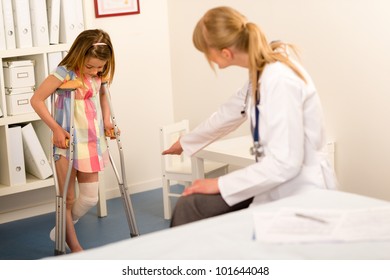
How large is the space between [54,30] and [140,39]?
0.82m

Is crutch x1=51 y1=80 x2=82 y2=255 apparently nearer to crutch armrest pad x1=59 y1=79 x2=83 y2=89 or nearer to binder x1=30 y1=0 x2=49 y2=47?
crutch armrest pad x1=59 y1=79 x2=83 y2=89

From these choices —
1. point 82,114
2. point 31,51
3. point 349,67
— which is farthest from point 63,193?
point 349,67

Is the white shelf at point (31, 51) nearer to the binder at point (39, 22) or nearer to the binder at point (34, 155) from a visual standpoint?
the binder at point (39, 22)

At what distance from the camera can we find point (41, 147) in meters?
4.17

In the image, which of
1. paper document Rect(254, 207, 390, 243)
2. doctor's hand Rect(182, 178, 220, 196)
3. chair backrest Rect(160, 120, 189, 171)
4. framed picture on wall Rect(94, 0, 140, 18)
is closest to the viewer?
paper document Rect(254, 207, 390, 243)

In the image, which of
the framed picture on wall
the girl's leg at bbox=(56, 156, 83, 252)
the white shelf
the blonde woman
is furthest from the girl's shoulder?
the framed picture on wall

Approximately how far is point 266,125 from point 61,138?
1290 mm

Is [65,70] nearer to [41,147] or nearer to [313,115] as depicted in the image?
[41,147]

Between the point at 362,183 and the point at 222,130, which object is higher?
the point at 222,130

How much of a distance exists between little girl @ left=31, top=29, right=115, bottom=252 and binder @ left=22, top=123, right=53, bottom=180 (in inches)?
23.9

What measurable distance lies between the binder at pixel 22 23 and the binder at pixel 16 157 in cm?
46

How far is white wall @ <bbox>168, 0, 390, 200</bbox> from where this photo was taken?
3676 millimetres

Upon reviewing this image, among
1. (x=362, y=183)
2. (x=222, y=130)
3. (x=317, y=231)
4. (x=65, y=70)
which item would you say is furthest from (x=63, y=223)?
(x=317, y=231)

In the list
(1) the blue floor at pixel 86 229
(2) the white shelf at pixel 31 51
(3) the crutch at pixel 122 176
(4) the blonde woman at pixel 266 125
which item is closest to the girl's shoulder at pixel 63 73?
(3) the crutch at pixel 122 176
